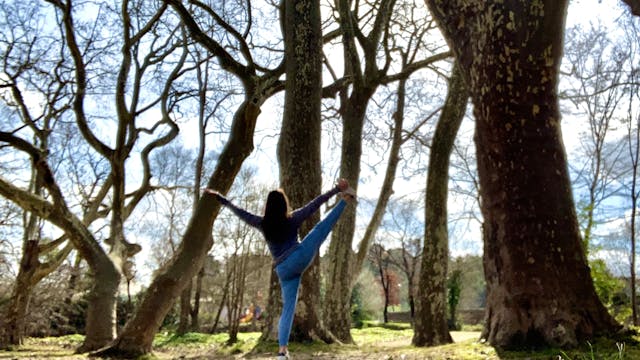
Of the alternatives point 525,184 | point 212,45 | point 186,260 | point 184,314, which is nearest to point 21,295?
point 186,260

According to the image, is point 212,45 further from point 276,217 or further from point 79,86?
point 276,217

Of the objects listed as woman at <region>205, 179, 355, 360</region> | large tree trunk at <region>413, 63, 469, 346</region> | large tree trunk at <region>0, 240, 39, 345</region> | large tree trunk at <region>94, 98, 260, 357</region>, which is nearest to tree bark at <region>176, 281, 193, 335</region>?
large tree trunk at <region>0, 240, 39, 345</region>

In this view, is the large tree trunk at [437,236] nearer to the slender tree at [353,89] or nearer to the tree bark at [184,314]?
the slender tree at [353,89]

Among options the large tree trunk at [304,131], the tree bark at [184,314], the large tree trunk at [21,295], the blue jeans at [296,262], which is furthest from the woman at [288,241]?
the tree bark at [184,314]

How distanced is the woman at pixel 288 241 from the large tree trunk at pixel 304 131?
9.49 ft

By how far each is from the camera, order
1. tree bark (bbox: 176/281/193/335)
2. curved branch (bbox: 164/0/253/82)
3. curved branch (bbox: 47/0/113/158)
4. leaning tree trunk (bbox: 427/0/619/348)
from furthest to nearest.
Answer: tree bark (bbox: 176/281/193/335) → curved branch (bbox: 47/0/113/158) → curved branch (bbox: 164/0/253/82) → leaning tree trunk (bbox: 427/0/619/348)

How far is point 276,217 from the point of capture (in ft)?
16.5

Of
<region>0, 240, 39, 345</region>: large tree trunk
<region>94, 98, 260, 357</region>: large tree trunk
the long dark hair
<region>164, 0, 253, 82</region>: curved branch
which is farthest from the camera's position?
<region>0, 240, 39, 345</region>: large tree trunk

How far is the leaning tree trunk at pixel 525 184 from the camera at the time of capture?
431 cm

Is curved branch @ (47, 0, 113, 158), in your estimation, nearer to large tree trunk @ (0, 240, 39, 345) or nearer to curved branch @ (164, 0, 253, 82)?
curved branch @ (164, 0, 253, 82)

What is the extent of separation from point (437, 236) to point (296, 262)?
5455 mm

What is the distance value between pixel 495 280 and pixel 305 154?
170 inches

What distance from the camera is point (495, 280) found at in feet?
15.5

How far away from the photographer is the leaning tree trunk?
4.31 meters
